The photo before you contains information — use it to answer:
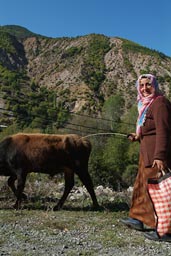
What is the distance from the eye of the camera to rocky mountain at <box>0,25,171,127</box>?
369 ft

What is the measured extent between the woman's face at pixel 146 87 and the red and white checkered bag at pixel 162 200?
122cm

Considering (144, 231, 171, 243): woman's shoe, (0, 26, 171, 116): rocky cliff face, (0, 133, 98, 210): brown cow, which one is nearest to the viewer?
(144, 231, 171, 243): woman's shoe

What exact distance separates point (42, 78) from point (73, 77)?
13.7 meters

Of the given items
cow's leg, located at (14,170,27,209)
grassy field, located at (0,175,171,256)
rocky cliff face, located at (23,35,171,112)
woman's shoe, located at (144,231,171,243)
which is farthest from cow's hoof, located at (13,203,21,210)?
rocky cliff face, located at (23,35,171,112)

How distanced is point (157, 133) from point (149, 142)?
1.27 feet

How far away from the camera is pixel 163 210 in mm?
4816

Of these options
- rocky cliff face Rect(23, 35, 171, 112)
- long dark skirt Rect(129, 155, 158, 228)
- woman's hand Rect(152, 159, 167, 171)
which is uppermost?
rocky cliff face Rect(23, 35, 171, 112)

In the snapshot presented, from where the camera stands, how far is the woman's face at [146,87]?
5.51 meters

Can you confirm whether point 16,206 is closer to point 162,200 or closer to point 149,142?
point 149,142

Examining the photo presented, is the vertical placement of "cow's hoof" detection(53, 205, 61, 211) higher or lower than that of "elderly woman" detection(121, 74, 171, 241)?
lower

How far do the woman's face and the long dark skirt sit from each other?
953 millimetres

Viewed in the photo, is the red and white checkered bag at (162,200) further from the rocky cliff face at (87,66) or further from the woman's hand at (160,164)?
the rocky cliff face at (87,66)

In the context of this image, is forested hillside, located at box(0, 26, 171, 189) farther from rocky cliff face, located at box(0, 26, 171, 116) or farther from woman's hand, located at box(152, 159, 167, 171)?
woman's hand, located at box(152, 159, 167, 171)

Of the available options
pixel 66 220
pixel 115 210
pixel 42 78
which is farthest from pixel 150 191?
pixel 42 78
